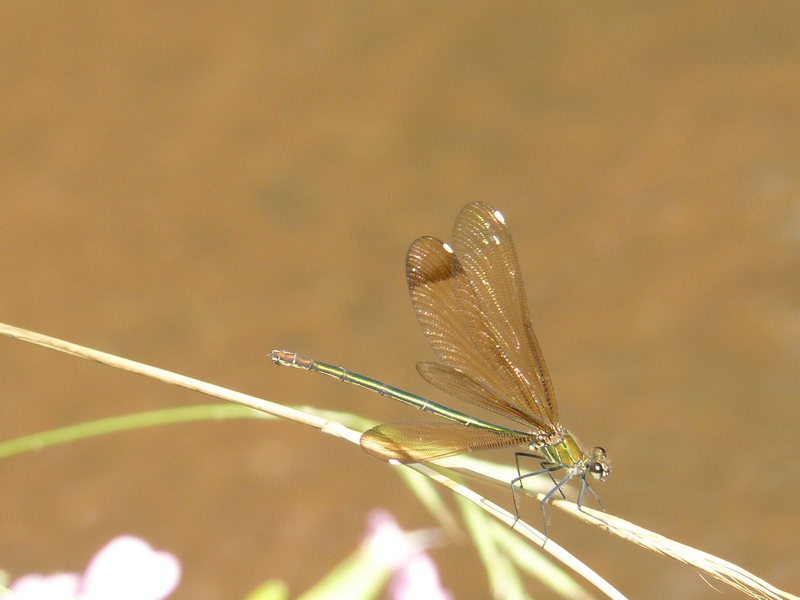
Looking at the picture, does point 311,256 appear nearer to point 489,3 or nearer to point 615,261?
point 615,261

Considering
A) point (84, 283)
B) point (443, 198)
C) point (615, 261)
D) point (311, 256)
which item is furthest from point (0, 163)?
point (615, 261)

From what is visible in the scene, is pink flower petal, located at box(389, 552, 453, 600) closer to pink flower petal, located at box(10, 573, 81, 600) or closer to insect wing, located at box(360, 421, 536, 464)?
insect wing, located at box(360, 421, 536, 464)

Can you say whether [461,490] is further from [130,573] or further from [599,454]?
[130,573]

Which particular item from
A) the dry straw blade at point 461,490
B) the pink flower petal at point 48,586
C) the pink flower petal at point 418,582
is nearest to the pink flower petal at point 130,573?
the pink flower petal at point 48,586

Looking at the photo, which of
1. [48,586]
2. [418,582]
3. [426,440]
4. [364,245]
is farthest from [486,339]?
[48,586]

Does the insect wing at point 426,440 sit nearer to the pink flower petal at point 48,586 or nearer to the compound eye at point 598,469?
the compound eye at point 598,469
